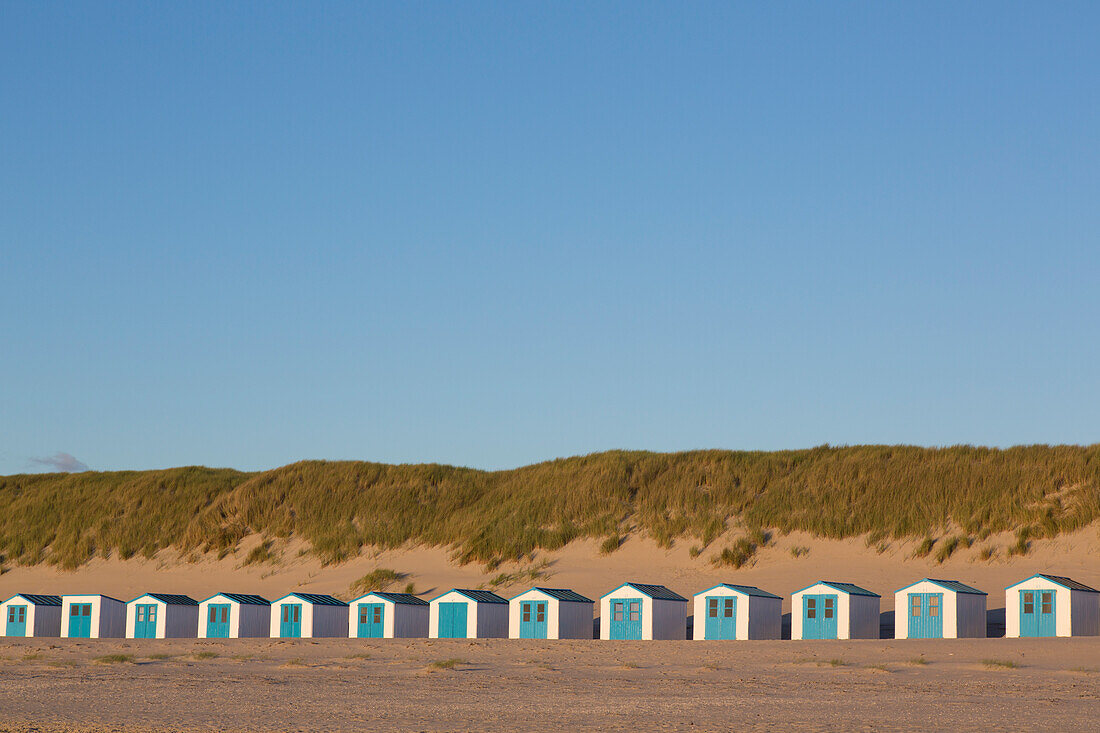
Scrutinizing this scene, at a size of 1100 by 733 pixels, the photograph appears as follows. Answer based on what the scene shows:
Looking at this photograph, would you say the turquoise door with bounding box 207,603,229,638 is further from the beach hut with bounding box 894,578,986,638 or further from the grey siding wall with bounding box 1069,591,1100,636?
the grey siding wall with bounding box 1069,591,1100,636

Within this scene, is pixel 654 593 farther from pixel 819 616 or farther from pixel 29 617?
pixel 29 617

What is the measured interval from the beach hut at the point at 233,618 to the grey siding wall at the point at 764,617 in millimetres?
17143

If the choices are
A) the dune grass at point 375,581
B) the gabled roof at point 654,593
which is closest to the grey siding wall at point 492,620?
the gabled roof at point 654,593

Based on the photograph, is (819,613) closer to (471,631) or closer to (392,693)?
(471,631)

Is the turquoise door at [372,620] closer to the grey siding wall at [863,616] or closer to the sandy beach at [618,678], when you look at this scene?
the sandy beach at [618,678]

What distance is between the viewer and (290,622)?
48.1m

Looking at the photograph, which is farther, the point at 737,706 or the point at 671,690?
the point at 671,690

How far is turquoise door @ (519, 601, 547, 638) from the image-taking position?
4553 cm

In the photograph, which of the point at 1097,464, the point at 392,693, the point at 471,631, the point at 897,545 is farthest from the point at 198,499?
the point at 392,693

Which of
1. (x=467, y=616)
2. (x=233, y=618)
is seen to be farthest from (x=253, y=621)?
(x=467, y=616)

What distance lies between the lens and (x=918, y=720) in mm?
22031

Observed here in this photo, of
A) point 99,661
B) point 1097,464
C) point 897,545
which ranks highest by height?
point 1097,464

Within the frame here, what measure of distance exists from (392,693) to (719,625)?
18.7 metres

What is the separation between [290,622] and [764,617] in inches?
647
